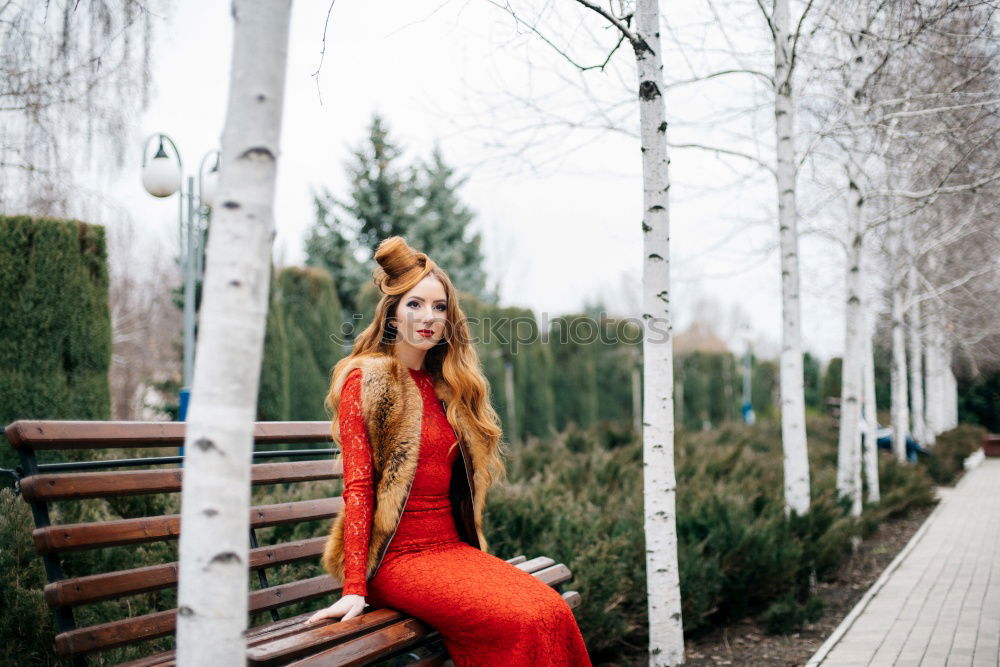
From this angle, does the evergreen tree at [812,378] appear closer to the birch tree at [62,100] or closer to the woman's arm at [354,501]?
the birch tree at [62,100]

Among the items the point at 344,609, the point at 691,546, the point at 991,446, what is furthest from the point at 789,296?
the point at 991,446

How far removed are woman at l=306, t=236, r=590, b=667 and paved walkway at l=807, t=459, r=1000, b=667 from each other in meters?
2.37

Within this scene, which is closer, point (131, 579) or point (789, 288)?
point (131, 579)

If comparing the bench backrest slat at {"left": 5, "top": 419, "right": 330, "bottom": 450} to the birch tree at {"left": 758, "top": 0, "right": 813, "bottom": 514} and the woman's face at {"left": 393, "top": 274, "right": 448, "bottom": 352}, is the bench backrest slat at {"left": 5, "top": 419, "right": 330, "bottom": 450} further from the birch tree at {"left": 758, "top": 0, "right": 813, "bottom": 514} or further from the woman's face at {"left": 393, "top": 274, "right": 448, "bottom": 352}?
the birch tree at {"left": 758, "top": 0, "right": 813, "bottom": 514}

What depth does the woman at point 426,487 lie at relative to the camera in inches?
95.0

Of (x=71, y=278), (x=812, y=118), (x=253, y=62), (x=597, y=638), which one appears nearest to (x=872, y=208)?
(x=812, y=118)

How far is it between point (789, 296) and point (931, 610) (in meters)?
2.49

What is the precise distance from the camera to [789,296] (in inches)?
243

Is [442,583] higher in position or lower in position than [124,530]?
lower

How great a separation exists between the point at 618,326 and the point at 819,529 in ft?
49.2

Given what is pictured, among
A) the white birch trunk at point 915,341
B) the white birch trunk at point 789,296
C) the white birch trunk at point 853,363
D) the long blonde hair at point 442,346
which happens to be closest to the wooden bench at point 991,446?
the white birch trunk at point 915,341

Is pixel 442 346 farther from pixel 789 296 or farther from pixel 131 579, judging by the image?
pixel 789 296

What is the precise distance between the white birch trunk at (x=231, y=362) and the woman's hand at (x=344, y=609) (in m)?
0.80

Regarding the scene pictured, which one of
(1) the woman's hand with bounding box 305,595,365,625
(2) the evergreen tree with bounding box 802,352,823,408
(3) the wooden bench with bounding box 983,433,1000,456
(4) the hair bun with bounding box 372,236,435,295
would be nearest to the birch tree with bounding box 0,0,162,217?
(4) the hair bun with bounding box 372,236,435,295
